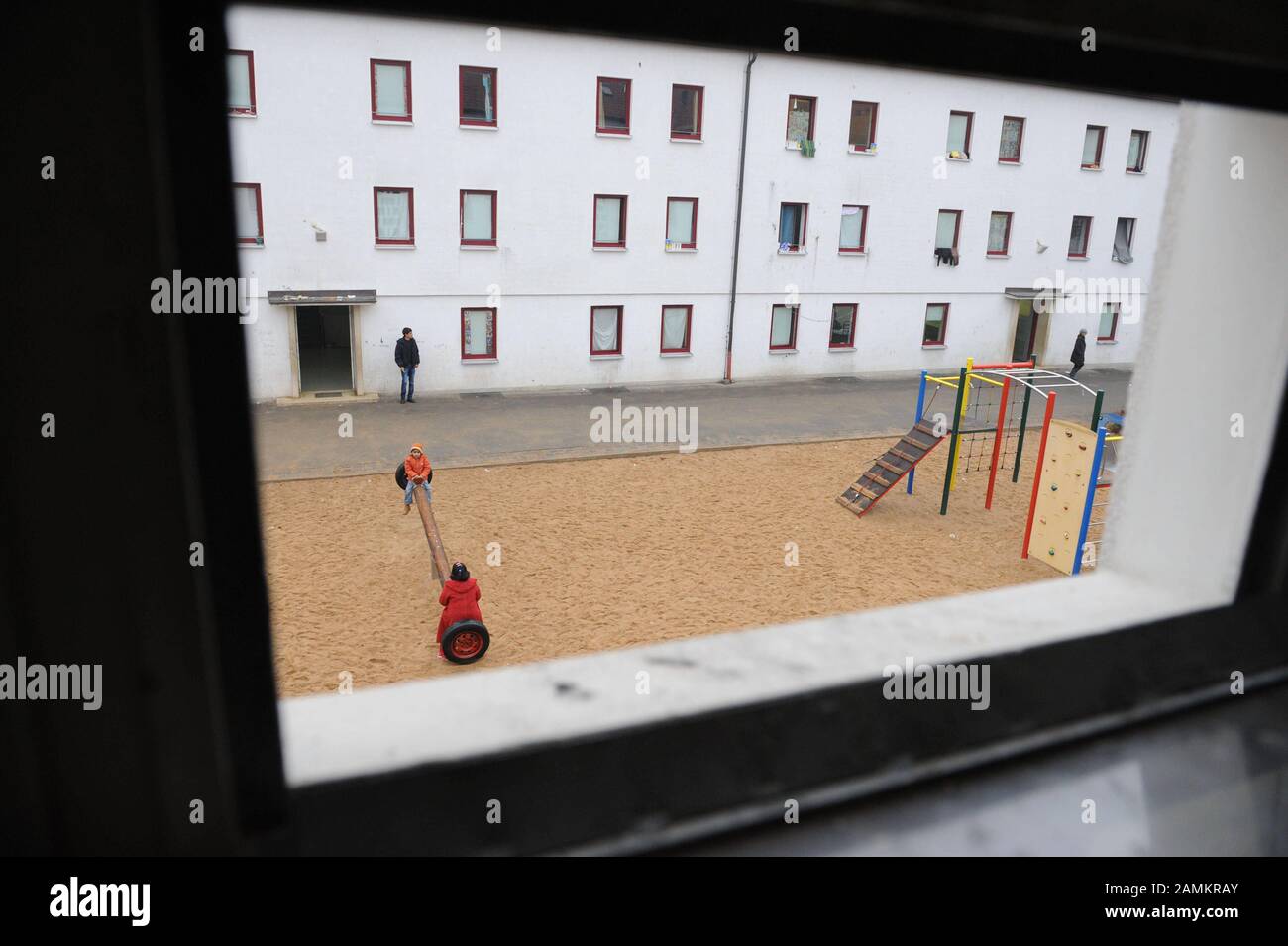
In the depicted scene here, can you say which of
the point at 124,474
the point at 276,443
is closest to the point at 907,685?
the point at 124,474

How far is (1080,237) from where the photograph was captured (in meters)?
24.3

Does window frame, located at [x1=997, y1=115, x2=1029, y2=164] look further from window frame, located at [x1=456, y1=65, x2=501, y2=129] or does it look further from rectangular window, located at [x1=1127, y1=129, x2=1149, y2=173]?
window frame, located at [x1=456, y1=65, x2=501, y2=129]

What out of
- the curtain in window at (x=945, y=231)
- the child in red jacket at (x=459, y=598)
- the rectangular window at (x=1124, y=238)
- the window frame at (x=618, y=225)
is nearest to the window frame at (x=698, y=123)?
the window frame at (x=618, y=225)

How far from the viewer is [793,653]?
1.90 m

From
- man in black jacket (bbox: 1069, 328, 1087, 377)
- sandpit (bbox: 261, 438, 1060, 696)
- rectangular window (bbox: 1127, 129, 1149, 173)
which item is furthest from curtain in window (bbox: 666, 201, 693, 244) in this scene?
rectangular window (bbox: 1127, 129, 1149, 173)

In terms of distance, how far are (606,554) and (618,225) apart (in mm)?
10200

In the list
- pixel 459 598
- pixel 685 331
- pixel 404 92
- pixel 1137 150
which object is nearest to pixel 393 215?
pixel 404 92

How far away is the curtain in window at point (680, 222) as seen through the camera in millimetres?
19781

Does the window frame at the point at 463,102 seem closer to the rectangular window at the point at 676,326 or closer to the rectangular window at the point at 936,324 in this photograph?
the rectangular window at the point at 676,326

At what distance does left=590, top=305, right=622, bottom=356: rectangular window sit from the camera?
2011 centimetres

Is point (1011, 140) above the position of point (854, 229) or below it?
above

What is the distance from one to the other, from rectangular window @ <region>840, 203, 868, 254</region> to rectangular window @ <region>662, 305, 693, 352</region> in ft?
13.4

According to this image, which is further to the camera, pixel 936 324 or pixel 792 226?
pixel 936 324

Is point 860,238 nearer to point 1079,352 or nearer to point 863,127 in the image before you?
point 863,127
